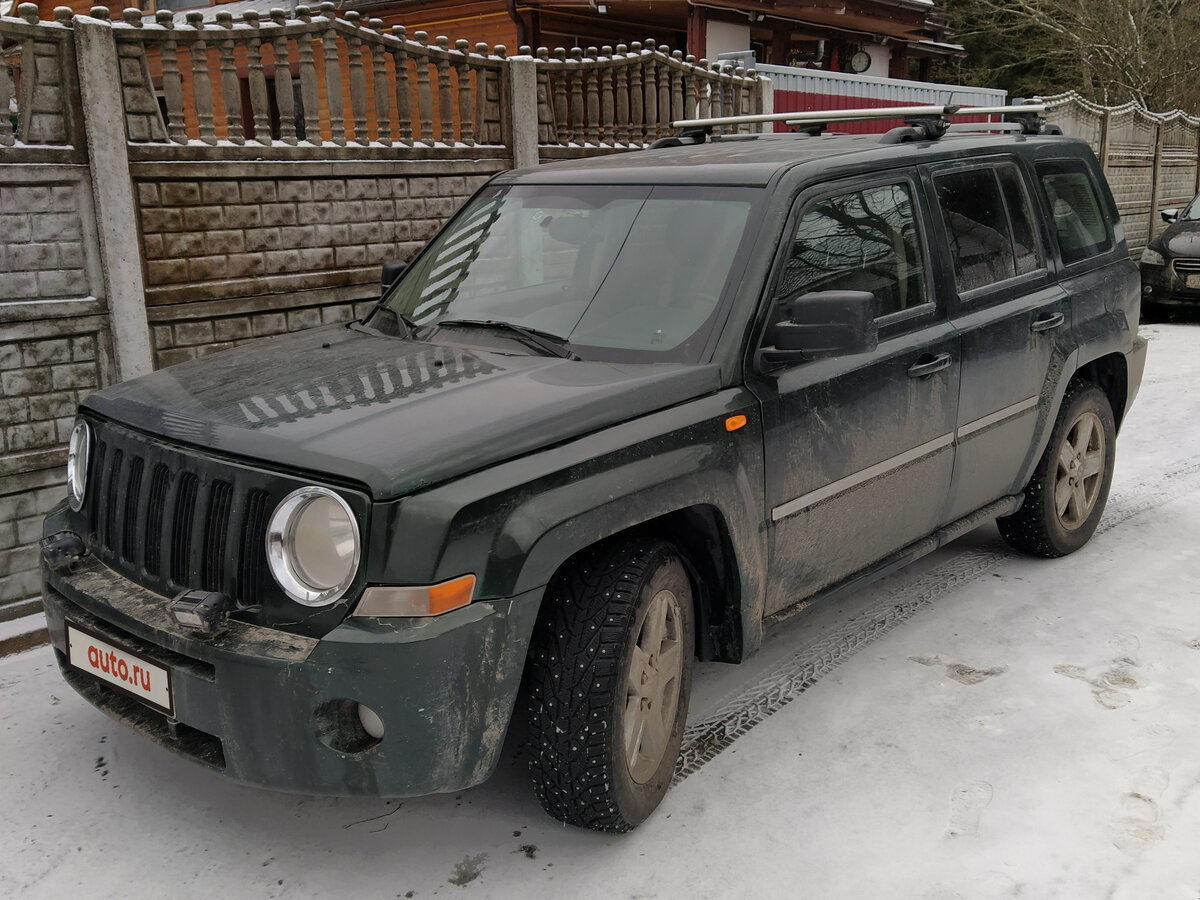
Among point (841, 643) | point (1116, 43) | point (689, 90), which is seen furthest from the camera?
point (1116, 43)

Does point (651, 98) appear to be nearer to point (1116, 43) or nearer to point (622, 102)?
point (622, 102)

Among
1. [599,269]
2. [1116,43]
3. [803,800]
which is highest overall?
[1116,43]

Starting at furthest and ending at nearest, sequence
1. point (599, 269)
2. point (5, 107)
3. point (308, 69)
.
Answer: point (308, 69)
point (5, 107)
point (599, 269)

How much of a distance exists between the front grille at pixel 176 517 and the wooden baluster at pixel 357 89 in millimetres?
4365

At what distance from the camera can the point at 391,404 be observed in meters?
3.11

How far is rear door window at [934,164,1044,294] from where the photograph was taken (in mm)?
4410

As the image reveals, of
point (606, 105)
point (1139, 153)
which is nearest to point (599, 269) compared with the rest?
point (606, 105)

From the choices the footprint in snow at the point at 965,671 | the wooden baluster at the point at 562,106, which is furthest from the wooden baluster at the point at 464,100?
the footprint in snow at the point at 965,671

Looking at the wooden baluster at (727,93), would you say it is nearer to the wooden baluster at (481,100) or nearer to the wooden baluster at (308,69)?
the wooden baluster at (481,100)

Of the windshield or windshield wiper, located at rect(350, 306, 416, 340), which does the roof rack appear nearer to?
the windshield

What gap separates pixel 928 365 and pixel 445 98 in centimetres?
478

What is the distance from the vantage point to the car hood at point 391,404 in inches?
110

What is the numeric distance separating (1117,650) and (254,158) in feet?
16.8

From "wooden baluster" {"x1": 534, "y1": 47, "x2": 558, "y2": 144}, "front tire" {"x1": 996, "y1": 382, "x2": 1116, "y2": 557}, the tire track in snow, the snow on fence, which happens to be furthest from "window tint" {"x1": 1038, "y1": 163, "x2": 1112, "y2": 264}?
"wooden baluster" {"x1": 534, "y1": 47, "x2": 558, "y2": 144}
